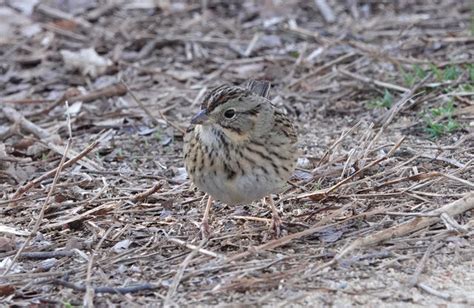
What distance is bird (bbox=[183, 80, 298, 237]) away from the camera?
5.32 metres

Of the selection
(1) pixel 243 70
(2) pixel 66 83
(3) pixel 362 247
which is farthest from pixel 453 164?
(2) pixel 66 83

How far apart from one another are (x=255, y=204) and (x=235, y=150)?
3.02ft

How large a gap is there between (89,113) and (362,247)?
3.49 m

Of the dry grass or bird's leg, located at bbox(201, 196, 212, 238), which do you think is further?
bird's leg, located at bbox(201, 196, 212, 238)

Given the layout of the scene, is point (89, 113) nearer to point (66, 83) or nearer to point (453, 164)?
point (66, 83)

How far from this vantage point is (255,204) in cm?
621

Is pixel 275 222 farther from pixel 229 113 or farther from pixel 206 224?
pixel 229 113

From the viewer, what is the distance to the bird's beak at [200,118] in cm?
525

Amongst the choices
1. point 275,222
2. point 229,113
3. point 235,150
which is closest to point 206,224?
point 275,222

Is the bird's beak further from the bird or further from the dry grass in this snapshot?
the dry grass

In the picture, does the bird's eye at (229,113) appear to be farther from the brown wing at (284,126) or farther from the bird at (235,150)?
the brown wing at (284,126)

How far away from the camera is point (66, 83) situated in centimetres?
873

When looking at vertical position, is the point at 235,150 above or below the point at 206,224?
above

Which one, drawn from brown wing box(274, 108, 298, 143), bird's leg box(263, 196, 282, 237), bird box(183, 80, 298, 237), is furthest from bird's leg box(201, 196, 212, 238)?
brown wing box(274, 108, 298, 143)
